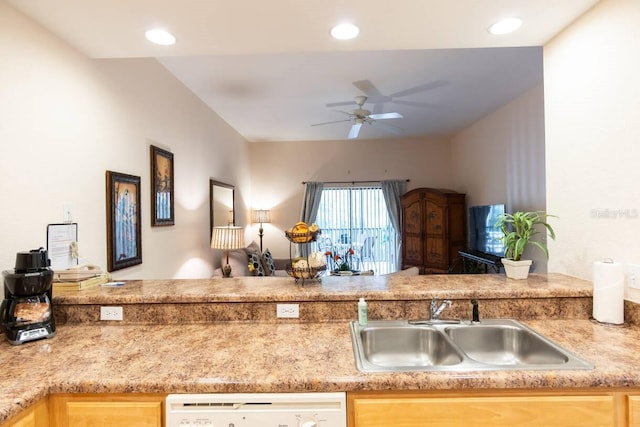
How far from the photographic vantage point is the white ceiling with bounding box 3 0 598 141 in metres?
1.53

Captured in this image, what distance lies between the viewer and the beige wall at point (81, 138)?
1473 millimetres

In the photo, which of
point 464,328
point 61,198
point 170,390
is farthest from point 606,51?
point 61,198

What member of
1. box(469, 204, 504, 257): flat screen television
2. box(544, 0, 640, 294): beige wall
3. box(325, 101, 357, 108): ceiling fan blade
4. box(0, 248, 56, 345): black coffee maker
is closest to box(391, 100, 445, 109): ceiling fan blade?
box(325, 101, 357, 108): ceiling fan blade

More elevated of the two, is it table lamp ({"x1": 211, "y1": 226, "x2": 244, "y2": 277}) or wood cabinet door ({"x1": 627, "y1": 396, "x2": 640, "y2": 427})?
table lamp ({"x1": 211, "y1": 226, "x2": 244, "y2": 277})

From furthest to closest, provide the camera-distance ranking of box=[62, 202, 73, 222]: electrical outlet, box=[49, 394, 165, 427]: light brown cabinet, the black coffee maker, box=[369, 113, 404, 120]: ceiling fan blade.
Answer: box=[369, 113, 404, 120]: ceiling fan blade → box=[62, 202, 73, 222]: electrical outlet → the black coffee maker → box=[49, 394, 165, 427]: light brown cabinet

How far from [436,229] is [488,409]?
14.2ft

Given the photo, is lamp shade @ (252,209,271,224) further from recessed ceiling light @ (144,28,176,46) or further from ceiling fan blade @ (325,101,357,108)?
recessed ceiling light @ (144,28,176,46)

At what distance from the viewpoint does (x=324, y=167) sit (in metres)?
6.05

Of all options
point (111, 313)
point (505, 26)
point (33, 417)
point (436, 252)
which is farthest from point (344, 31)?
point (436, 252)

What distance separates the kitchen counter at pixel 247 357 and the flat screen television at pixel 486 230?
233 centimetres

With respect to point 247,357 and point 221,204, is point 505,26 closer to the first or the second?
point 247,357

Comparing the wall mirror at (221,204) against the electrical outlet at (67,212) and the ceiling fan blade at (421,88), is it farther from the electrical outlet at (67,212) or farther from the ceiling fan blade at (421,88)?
the ceiling fan blade at (421,88)

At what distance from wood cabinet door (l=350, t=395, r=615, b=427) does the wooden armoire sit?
410 cm

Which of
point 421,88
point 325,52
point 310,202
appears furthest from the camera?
point 310,202
